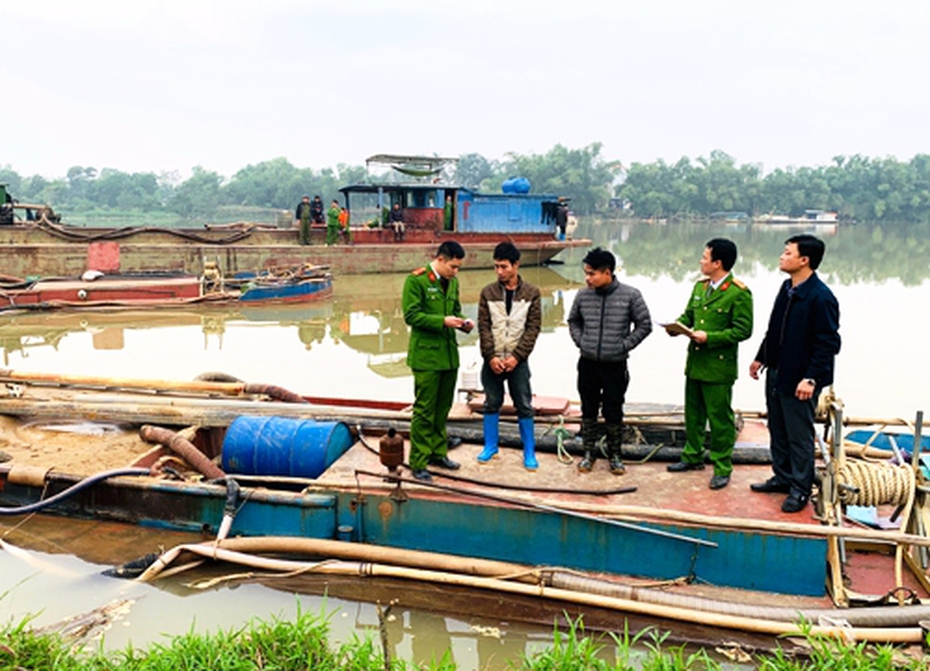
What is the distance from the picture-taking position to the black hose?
5.18 meters

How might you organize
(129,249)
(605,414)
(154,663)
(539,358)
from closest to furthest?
(154,663)
(605,414)
(539,358)
(129,249)

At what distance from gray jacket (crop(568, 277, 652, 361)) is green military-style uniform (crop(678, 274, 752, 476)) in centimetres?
36

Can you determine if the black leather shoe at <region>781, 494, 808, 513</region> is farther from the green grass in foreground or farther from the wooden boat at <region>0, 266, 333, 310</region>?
the wooden boat at <region>0, 266, 333, 310</region>

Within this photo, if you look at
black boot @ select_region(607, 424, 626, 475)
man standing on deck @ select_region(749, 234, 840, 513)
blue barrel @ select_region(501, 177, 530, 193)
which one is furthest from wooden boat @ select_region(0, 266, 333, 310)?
man standing on deck @ select_region(749, 234, 840, 513)

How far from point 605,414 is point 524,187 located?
77.7 feet

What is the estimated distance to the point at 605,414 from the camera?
5.12 m

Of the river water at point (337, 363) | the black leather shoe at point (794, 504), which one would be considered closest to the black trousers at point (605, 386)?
the black leather shoe at point (794, 504)

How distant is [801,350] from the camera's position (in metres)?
4.30

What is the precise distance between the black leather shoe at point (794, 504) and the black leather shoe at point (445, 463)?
6.83 ft

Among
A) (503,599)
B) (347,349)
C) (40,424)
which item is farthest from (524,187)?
(503,599)

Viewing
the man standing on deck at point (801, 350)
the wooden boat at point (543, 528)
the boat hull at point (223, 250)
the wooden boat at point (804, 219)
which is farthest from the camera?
the wooden boat at point (804, 219)

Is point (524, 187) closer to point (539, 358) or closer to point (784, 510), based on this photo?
point (539, 358)

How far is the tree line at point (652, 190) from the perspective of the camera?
9088 centimetres

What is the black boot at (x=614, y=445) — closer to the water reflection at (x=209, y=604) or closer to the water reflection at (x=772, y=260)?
the water reflection at (x=209, y=604)
